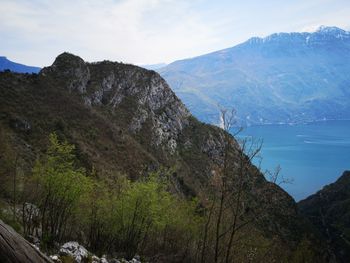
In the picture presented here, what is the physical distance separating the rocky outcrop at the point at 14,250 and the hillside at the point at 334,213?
110 m

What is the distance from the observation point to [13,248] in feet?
23.2

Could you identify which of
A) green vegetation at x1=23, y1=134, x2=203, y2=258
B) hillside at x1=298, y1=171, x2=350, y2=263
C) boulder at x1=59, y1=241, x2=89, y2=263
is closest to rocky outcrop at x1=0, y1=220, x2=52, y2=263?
boulder at x1=59, y1=241, x2=89, y2=263

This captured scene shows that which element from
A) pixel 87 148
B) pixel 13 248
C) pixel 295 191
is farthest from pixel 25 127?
pixel 295 191

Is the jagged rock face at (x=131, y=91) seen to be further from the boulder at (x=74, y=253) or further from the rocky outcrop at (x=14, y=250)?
the rocky outcrop at (x=14, y=250)

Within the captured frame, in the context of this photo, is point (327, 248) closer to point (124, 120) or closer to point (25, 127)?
point (124, 120)

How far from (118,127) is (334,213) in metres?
85.4

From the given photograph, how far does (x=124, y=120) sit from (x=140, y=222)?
77335mm

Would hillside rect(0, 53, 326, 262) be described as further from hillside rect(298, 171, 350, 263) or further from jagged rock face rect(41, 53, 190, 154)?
hillside rect(298, 171, 350, 263)

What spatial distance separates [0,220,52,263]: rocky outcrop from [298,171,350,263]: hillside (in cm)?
10952

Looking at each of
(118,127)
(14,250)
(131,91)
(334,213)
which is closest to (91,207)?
(14,250)

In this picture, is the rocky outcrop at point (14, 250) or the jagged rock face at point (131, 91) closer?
the rocky outcrop at point (14, 250)

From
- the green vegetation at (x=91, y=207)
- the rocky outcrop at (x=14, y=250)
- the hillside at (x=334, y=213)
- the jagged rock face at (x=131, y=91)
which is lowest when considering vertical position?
the hillside at (x=334, y=213)

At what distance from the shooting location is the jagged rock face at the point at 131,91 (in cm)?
11431

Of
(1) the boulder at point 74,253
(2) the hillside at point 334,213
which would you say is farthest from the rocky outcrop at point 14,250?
(2) the hillside at point 334,213
